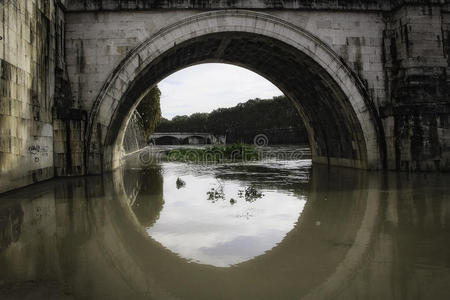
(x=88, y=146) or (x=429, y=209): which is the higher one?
(x=88, y=146)

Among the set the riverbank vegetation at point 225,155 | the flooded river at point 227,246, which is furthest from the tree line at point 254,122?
the flooded river at point 227,246

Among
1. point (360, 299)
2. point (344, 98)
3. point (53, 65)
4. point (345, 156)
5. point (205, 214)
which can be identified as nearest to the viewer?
point (360, 299)

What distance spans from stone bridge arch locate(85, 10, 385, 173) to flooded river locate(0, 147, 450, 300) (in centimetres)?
Result: 465

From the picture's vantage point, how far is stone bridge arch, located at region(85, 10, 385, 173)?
1137cm

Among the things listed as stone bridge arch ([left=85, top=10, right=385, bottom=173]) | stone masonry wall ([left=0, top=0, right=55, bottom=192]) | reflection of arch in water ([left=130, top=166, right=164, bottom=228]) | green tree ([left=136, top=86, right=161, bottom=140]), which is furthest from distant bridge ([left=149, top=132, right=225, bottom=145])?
reflection of arch in water ([left=130, top=166, right=164, bottom=228])

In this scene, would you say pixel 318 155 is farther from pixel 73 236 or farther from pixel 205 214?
pixel 73 236

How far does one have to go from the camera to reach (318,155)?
56.2 ft

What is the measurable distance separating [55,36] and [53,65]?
0.97 m

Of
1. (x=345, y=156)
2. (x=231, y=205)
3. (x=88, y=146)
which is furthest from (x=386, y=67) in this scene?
(x=88, y=146)

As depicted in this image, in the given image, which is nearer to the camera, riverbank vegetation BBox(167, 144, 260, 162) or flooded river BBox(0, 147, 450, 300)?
flooded river BBox(0, 147, 450, 300)

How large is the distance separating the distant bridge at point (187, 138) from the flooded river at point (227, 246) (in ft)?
259

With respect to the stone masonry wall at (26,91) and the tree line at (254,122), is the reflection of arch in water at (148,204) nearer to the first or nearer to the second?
the stone masonry wall at (26,91)

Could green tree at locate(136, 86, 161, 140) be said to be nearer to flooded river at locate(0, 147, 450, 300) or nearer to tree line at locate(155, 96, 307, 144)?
tree line at locate(155, 96, 307, 144)

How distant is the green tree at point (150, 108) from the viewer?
37.5 meters
